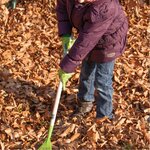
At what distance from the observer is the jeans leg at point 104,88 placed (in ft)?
12.8

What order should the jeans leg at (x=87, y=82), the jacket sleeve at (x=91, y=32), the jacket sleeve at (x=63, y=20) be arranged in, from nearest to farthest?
the jacket sleeve at (x=91, y=32) < the jacket sleeve at (x=63, y=20) < the jeans leg at (x=87, y=82)

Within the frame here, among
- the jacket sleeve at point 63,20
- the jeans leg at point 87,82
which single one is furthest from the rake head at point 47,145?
the jacket sleeve at point 63,20

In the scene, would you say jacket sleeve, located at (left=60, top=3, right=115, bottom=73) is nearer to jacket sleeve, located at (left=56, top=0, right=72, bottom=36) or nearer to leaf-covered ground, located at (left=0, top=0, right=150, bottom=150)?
jacket sleeve, located at (left=56, top=0, right=72, bottom=36)

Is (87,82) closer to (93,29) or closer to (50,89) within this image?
(50,89)

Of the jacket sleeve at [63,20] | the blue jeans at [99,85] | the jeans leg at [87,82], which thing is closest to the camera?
the jacket sleeve at [63,20]

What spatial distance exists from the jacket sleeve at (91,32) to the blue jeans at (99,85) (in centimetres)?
48

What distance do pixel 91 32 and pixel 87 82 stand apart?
1077 mm

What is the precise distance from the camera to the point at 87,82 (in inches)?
168

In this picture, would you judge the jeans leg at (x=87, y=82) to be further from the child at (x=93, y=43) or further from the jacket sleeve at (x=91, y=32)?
the jacket sleeve at (x=91, y=32)

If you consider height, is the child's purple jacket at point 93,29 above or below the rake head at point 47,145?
above

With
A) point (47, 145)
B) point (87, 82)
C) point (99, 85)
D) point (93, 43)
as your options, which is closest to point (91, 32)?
point (93, 43)

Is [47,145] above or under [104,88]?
under

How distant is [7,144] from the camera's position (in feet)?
13.5

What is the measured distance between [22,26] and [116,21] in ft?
8.22
